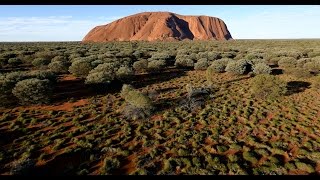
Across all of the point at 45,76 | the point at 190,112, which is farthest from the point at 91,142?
the point at 45,76

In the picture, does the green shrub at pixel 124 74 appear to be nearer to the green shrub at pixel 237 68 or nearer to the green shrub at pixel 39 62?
the green shrub at pixel 237 68

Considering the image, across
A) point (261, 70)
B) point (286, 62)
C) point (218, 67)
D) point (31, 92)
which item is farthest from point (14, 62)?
point (286, 62)

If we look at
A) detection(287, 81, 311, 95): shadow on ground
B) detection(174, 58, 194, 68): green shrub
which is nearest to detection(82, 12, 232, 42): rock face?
detection(174, 58, 194, 68): green shrub

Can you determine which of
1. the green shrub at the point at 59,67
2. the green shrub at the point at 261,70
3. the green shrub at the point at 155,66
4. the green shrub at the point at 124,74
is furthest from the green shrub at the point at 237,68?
the green shrub at the point at 59,67

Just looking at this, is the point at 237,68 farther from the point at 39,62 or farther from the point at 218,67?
the point at 39,62

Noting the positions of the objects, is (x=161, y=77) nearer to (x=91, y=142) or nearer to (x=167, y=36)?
(x=91, y=142)

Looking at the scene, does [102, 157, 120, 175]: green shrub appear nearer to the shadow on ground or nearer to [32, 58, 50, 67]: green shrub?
the shadow on ground
